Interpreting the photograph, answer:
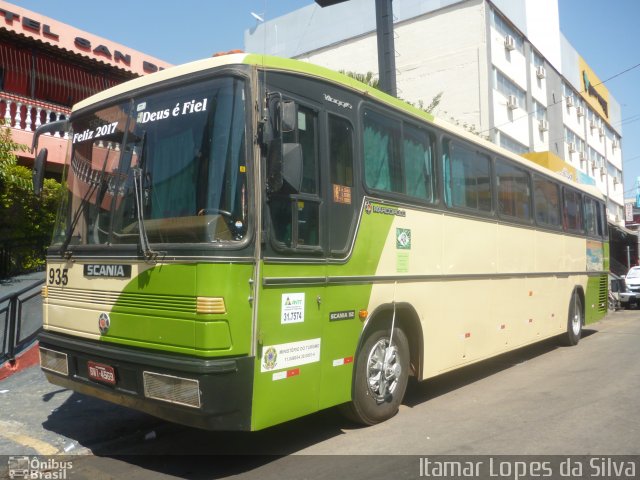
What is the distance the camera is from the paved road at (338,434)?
15.8 ft

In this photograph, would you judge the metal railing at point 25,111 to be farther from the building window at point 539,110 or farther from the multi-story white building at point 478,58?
the building window at point 539,110

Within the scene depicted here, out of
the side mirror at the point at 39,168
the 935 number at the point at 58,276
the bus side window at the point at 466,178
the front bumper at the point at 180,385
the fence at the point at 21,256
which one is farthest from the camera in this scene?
the fence at the point at 21,256

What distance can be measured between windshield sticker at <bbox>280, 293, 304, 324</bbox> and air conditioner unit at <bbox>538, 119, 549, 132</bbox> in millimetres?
29107

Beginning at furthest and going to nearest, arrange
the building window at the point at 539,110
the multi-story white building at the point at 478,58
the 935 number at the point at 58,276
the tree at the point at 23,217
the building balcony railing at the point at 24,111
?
1. the building window at the point at 539,110
2. the multi-story white building at the point at 478,58
3. the building balcony railing at the point at 24,111
4. the tree at the point at 23,217
5. the 935 number at the point at 58,276

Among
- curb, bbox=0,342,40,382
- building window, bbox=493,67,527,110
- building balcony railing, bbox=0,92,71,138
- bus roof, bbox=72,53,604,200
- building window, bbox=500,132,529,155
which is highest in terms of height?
building window, bbox=493,67,527,110

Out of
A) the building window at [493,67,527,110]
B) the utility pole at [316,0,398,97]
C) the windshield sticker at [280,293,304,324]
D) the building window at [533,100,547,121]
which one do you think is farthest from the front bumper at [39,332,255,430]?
the building window at [533,100,547,121]

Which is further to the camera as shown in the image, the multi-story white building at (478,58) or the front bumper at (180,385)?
the multi-story white building at (478,58)

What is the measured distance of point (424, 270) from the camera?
6516 millimetres

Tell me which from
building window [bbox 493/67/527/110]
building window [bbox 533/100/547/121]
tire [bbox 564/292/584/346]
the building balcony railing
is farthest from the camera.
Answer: building window [bbox 533/100/547/121]

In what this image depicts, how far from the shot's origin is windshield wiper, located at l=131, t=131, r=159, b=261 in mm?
4453

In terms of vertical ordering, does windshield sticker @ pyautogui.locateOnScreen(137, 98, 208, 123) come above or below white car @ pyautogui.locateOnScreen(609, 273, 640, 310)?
above

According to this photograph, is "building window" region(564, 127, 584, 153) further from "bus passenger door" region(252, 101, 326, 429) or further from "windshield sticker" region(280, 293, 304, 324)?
"windshield sticker" region(280, 293, 304, 324)

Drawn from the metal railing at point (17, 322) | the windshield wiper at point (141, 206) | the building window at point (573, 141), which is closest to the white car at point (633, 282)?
the building window at point (573, 141)

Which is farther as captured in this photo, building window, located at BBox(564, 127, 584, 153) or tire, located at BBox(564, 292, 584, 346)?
building window, located at BBox(564, 127, 584, 153)
